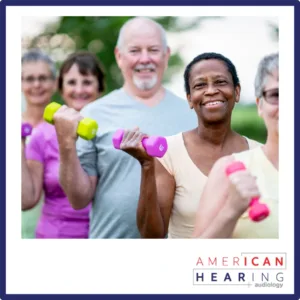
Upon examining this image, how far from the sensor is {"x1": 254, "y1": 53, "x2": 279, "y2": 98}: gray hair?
3.46 metres

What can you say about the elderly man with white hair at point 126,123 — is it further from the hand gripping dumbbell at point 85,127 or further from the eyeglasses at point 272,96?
the eyeglasses at point 272,96

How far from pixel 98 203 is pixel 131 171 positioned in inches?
9.2

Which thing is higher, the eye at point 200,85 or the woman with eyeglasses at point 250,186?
the eye at point 200,85

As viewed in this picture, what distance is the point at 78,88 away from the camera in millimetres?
3762

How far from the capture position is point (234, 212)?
3.23 metres

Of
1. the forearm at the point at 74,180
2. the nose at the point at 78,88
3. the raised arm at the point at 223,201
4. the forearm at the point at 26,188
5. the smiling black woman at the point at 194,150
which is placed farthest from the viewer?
the nose at the point at 78,88

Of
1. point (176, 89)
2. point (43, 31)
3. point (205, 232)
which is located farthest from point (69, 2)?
point (205, 232)

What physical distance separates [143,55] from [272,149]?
0.74 m

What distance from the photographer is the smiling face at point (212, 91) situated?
3.35 m

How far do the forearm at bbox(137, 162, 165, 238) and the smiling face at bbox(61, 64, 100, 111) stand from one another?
67 cm

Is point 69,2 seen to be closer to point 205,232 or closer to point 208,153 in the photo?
point 208,153

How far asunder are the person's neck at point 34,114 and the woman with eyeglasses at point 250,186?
100 cm

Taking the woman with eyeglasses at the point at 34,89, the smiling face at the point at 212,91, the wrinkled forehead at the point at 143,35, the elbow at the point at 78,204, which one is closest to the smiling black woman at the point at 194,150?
the smiling face at the point at 212,91

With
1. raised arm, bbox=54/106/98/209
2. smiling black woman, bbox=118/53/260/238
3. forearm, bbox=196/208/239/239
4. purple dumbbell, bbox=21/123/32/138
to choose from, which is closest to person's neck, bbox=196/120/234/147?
smiling black woman, bbox=118/53/260/238
